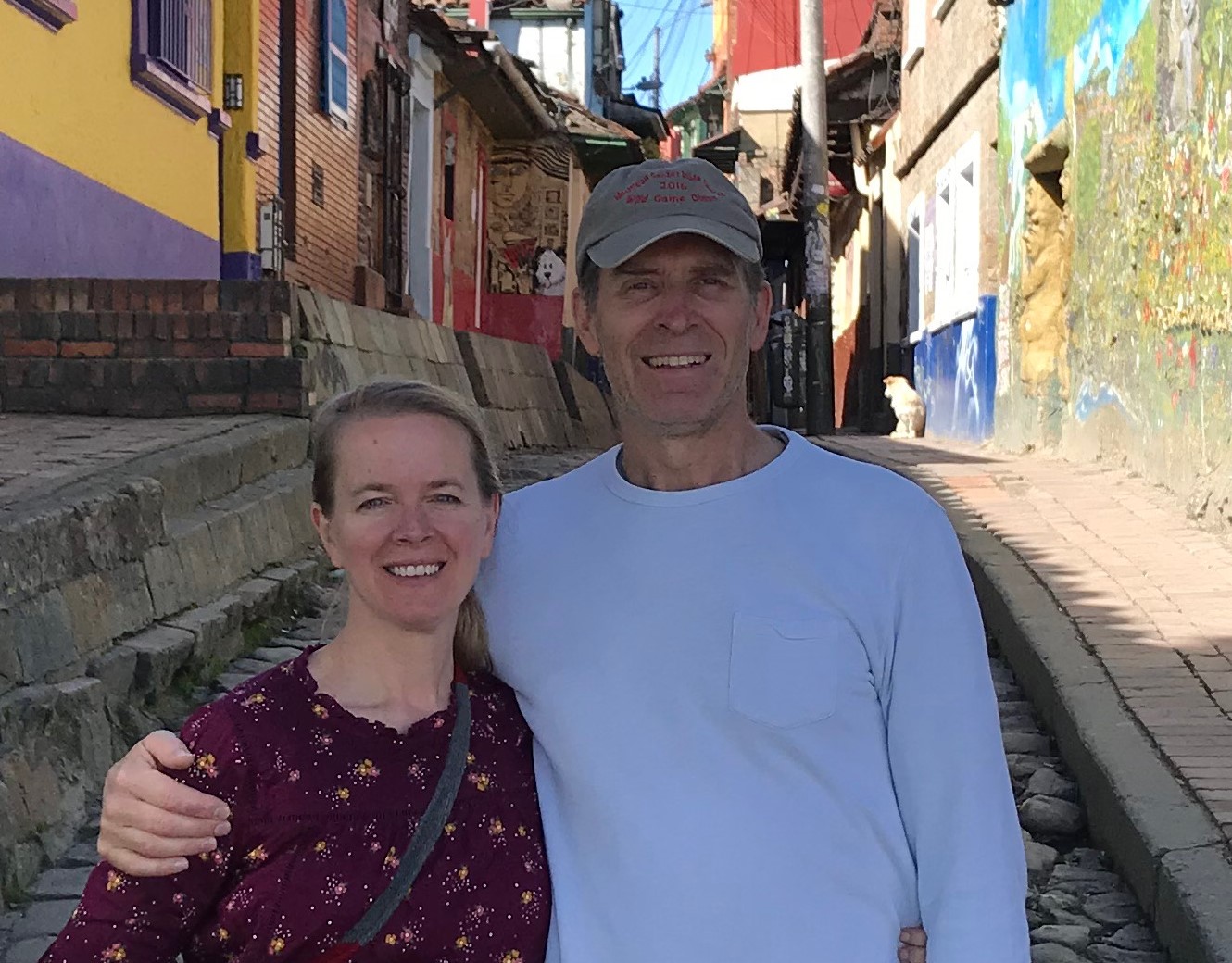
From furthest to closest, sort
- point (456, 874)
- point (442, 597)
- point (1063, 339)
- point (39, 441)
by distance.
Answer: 1. point (1063, 339)
2. point (39, 441)
3. point (442, 597)
4. point (456, 874)

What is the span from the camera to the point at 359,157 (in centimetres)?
1459

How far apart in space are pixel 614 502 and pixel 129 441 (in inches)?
151

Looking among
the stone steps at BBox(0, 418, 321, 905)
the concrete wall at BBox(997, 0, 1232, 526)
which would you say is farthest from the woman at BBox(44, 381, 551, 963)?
the concrete wall at BBox(997, 0, 1232, 526)

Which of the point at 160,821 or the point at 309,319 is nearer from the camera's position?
the point at 160,821

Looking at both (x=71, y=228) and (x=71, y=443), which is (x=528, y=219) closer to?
(x=71, y=228)

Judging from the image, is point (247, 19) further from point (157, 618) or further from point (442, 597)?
point (442, 597)

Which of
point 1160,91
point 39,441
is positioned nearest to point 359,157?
point 1160,91

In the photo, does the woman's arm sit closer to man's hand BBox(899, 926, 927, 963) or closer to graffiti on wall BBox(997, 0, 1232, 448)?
man's hand BBox(899, 926, 927, 963)

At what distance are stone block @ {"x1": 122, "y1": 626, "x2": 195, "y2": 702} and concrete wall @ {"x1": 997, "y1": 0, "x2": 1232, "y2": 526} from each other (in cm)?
442

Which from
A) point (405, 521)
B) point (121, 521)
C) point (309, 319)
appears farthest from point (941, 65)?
point (405, 521)

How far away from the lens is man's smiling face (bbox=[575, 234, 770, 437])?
81.0 inches

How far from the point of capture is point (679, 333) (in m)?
2.06

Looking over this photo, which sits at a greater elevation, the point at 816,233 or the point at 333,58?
the point at 333,58

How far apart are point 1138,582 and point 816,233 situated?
500 inches
